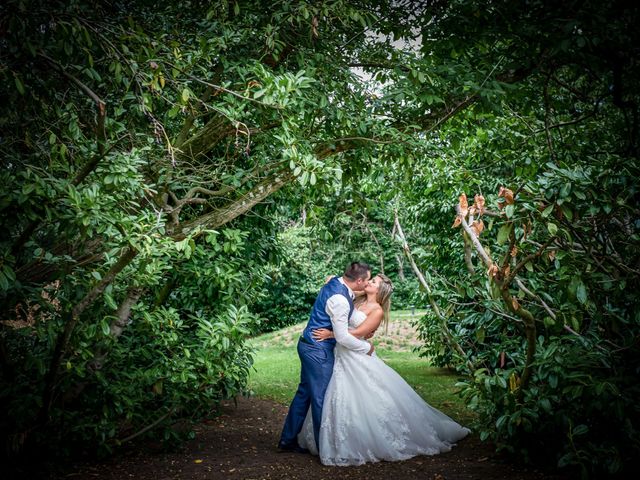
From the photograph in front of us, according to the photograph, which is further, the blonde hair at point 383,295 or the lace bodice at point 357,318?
the blonde hair at point 383,295

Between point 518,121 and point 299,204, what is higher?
point 518,121

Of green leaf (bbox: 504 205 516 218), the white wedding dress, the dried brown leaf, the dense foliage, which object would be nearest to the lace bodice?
the white wedding dress

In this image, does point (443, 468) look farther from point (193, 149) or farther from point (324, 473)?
point (193, 149)

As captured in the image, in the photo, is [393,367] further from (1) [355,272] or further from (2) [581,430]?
(2) [581,430]

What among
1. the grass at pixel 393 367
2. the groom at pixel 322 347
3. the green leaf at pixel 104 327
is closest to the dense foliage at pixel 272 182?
the green leaf at pixel 104 327

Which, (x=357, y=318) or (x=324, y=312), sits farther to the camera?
(x=357, y=318)

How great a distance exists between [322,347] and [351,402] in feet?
2.20

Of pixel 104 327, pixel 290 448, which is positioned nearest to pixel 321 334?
pixel 290 448

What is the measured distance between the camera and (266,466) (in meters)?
5.58

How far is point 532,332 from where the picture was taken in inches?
181

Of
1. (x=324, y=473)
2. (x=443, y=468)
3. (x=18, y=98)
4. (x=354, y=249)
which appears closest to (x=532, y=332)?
(x=443, y=468)

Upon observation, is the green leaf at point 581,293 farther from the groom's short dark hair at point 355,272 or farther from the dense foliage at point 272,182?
the groom's short dark hair at point 355,272

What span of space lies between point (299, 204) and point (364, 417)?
3.13 meters

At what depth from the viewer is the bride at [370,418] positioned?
5633 millimetres
